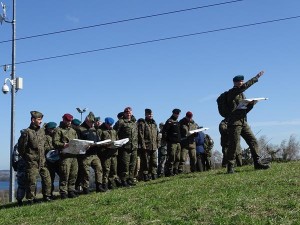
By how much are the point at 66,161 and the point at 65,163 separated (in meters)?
0.05

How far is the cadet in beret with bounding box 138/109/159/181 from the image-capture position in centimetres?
1459

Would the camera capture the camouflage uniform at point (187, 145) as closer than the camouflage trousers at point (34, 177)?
No

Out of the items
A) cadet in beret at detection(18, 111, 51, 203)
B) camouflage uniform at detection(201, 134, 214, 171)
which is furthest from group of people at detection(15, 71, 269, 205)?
camouflage uniform at detection(201, 134, 214, 171)

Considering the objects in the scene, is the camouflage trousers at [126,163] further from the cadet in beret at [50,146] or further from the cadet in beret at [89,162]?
the cadet in beret at [50,146]

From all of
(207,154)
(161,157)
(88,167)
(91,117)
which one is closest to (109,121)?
(91,117)

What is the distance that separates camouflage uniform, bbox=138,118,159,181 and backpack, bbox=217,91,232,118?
3796 mm

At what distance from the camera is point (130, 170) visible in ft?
44.4

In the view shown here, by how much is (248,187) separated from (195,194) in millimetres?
956

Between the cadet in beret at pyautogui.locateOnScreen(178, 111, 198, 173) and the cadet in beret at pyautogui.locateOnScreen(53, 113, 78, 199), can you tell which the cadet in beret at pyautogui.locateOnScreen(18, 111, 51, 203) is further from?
the cadet in beret at pyautogui.locateOnScreen(178, 111, 198, 173)

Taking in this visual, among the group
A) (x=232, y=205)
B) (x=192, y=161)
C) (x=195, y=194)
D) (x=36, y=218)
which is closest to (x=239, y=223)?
(x=232, y=205)

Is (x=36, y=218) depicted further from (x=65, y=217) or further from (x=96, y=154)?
(x=96, y=154)

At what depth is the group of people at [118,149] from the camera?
11.3 meters

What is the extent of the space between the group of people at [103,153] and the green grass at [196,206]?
1672mm

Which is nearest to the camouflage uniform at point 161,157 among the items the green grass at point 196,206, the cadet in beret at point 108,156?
the cadet in beret at point 108,156
